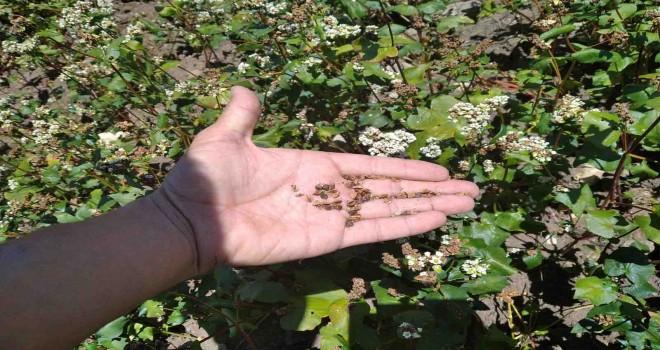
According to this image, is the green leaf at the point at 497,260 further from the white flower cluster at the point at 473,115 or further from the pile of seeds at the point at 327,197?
the pile of seeds at the point at 327,197

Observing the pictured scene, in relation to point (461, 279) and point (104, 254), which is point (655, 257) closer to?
point (461, 279)

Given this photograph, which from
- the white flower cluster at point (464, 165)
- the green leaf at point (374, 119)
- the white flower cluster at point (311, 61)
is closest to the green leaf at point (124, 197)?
the white flower cluster at point (311, 61)

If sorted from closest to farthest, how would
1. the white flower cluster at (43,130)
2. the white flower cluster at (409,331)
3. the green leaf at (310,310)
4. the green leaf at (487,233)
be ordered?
1. the white flower cluster at (409,331)
2. the green leaf at (310,310)
3. the green leaf at (487,233)
4. the white flower cluster at (43,130)

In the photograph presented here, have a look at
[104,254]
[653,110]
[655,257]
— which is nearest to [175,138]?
[104,254]

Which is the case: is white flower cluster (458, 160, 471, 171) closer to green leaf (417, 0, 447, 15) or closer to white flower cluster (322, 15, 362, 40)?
green leaf (417, 0, 447, 15)

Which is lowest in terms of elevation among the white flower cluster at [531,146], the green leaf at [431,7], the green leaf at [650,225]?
the green leaf at [650,225]

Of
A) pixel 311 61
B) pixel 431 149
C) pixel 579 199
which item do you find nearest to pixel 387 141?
pixel 431 149

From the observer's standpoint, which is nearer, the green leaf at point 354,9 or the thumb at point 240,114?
the thumb at point 240,114

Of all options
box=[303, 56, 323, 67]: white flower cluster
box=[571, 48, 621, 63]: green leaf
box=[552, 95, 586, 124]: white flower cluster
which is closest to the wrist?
box=[303, 56, 323, 67]: white flower cluster
